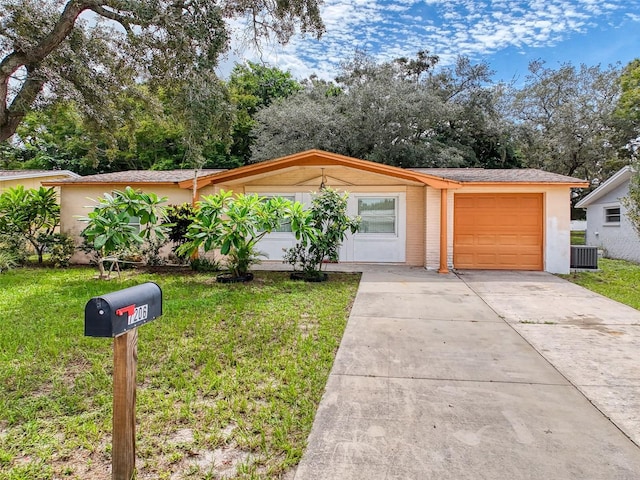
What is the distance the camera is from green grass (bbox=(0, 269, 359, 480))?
2.53 metres

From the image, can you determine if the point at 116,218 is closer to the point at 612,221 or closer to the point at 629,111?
the point at 612,221

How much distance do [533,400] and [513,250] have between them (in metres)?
8.83

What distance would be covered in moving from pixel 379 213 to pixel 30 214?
10.2 metres

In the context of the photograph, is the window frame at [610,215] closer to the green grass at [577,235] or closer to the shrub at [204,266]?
the green grass at [577,235]

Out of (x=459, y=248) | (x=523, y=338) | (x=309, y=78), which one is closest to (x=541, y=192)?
(x=459, y=248)

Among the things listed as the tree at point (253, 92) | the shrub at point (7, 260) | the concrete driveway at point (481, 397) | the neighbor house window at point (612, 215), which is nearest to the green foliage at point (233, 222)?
the concrete driveway at point (481, 397)

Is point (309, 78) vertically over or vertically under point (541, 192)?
over

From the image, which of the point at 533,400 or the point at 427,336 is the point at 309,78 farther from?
the point at 533,400

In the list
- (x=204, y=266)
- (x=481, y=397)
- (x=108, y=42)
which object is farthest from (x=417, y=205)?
(x=108, y=42)

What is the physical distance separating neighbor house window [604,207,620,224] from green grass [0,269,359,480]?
44.6 feet

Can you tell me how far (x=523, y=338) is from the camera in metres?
5.03

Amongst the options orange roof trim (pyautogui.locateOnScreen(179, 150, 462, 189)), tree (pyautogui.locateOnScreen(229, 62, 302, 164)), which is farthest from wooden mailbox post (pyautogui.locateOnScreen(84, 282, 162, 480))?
tree (pyautogui.locateOnScreen(229, 62, 302, 164))

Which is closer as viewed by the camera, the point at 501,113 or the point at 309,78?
the point at 501,113

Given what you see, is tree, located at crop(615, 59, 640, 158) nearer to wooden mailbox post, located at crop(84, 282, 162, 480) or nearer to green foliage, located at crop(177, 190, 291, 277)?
green foliage, located at crop(177, 190, 291, 277)
